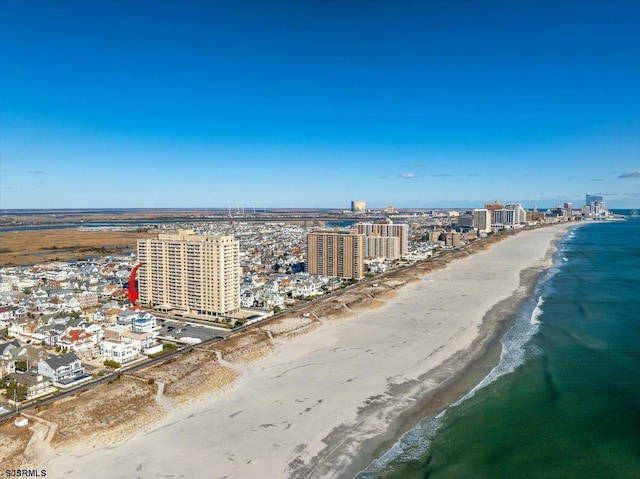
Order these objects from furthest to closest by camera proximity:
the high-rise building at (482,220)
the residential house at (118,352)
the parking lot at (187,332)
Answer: the high-rise building at (482,220) < the parking lot at (187,332) < the residential house at (118,352)

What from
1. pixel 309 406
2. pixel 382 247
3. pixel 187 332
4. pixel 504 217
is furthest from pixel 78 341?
pixel 504 217

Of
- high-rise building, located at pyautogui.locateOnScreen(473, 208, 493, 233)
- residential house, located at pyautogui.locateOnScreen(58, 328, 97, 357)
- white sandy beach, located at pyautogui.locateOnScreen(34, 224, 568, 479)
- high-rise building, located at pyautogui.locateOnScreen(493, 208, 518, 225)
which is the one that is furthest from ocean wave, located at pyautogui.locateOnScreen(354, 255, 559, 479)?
high-rise building, located at pyautogui.locateOnScreen(493, 208, 518, 225)

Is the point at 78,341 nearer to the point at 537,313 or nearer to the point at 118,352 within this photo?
the point at 118,352

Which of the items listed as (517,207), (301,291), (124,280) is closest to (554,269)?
(301,291)

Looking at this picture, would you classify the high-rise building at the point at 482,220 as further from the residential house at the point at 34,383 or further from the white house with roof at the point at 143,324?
the residential house at the point at 34,383

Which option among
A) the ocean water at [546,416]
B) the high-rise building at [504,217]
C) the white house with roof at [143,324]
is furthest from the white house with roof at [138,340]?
the high-rise building at [504,217]

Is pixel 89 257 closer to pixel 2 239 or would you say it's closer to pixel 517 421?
pixel 2 239
